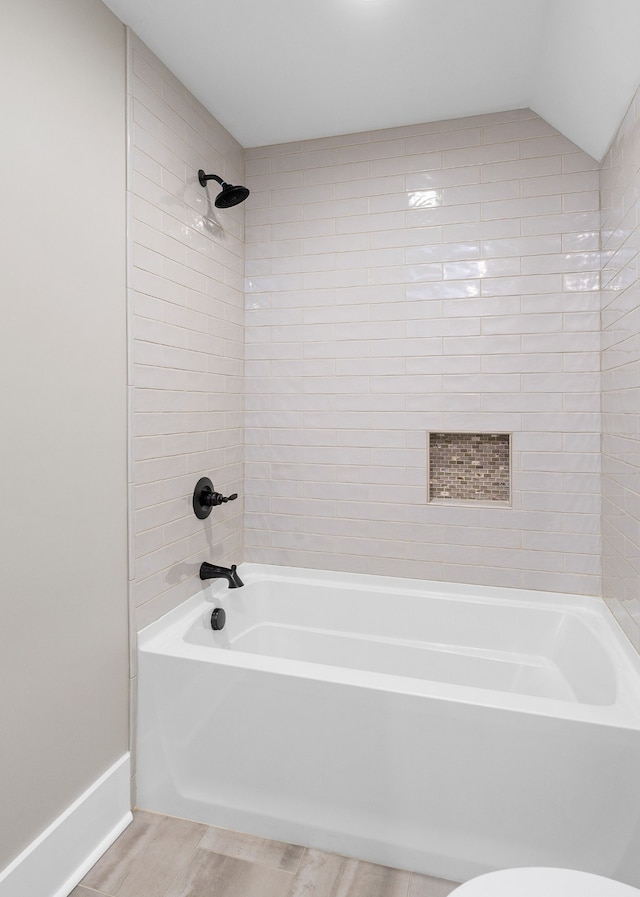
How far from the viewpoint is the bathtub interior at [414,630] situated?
2.23 m

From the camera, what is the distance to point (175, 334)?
83.7 inches

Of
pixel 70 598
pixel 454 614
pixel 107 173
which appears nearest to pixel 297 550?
pixel 454 614

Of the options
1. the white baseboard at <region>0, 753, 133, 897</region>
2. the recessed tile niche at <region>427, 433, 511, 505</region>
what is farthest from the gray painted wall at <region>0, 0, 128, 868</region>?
the recessed tile niche at <region>427, 433, 511, 505</region>

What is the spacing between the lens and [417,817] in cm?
164

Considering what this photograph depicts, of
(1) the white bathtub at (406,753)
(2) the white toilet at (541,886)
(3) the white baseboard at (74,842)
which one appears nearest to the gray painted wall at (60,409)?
(3) the white baseboard at (74,842)

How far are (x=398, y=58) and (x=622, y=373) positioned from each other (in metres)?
1.44

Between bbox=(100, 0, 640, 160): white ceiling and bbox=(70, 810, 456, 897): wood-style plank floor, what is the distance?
2561 mm

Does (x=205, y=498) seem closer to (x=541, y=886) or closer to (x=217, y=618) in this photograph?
(x=217, y=618)

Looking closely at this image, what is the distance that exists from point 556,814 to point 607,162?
7.47 ft

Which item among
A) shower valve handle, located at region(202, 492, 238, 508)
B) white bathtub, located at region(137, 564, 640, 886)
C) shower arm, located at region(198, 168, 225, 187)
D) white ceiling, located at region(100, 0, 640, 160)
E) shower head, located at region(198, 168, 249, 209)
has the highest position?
white ceiling, located at region(100, 0, 640, 160)

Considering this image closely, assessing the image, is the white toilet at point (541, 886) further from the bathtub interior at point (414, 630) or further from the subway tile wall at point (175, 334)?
Result: the subway tile wall at point (175, 334)

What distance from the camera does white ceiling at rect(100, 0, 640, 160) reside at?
1751mm

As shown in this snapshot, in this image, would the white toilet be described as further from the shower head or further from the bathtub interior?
the shower head

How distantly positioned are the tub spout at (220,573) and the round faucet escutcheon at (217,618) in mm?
107
